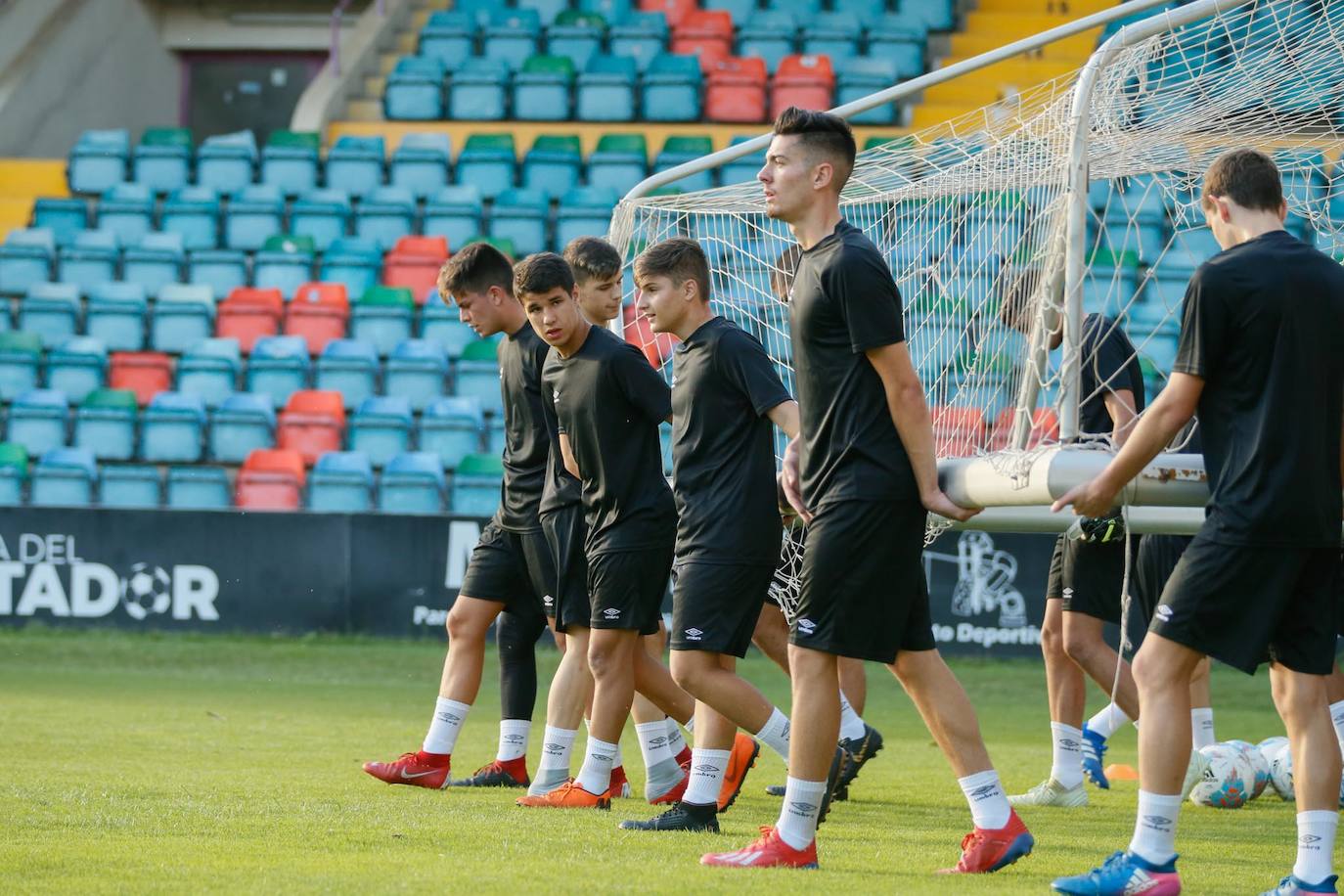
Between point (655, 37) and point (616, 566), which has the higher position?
point (655, 37)

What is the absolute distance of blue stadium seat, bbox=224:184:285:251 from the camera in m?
18.2

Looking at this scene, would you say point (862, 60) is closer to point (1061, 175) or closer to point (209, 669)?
point (209, 669)

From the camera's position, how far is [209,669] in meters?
12.1

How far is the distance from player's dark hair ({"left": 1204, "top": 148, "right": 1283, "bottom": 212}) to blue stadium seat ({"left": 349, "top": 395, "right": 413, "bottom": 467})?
440 inches

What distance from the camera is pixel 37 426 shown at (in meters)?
15.6

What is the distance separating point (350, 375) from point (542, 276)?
33.9ft

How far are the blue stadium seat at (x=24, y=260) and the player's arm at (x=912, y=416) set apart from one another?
49.3ft

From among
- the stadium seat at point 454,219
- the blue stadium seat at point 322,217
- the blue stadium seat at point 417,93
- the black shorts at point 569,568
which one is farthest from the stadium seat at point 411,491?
the black shorts at point 569,568

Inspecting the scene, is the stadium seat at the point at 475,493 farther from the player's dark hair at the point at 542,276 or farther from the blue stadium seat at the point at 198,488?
the player's dark hair at the point at 542,276

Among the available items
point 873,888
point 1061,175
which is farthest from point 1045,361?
point 873,888

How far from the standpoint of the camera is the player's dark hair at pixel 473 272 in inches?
267

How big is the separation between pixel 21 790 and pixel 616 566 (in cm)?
233

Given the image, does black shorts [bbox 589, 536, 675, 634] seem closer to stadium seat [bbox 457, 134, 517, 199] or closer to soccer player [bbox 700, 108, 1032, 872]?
soccer player [bbox 700, 108, 1032, 872]

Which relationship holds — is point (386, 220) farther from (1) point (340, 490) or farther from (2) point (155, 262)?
(1) point (340, 490)
